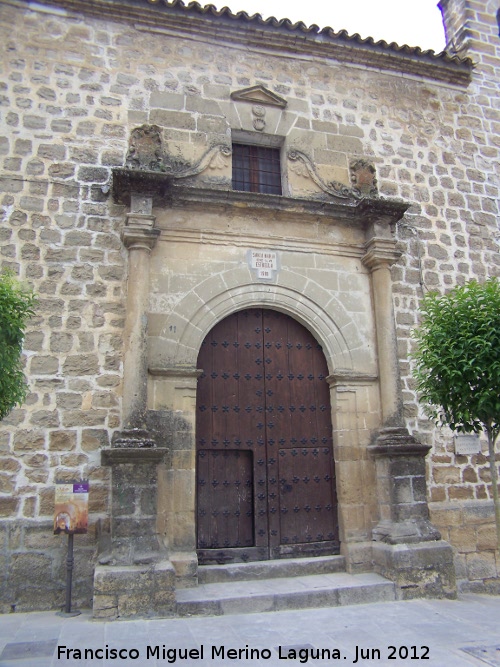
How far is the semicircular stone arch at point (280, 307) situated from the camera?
21.0ft

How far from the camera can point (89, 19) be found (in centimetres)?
698

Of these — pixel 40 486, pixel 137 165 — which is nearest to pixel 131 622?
pixel 40 486

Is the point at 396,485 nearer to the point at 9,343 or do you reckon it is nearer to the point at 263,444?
the point at 263,444

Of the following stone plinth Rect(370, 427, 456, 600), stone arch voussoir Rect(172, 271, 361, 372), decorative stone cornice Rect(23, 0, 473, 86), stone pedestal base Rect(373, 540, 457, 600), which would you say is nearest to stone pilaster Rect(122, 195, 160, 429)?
stone arch voussoir Rect(172, 271, 361, 372)

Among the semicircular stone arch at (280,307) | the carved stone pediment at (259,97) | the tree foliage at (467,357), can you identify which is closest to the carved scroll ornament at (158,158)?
the carved stone pediment at (259,97)

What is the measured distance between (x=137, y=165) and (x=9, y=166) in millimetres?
1389

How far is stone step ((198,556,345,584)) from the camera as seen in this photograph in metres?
5.79

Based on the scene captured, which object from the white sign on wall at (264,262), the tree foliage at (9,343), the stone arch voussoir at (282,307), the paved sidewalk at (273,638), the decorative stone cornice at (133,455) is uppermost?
the white sign on wall at (264,262)

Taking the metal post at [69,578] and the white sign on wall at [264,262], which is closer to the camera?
the metal post at [69,578]

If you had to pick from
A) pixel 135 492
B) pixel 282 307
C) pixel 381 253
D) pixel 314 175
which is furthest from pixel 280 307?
pixel 135 492

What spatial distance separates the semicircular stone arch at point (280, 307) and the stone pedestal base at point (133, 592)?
7.65 ft

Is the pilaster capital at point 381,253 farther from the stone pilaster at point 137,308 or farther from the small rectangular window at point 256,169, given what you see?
the stone pilaster at point 137,308

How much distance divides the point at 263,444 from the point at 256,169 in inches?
139

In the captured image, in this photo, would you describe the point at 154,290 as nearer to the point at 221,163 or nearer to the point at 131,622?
the point at 221,163
